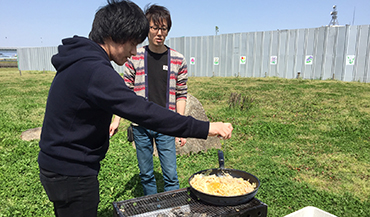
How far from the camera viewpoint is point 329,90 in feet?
52.1

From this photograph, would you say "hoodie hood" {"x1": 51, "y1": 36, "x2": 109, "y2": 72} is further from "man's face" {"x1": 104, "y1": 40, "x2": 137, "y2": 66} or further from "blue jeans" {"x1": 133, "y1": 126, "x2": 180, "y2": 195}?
"blue jeans" {"x1": 133, "y1": 126, "x2": 180, "y2": 195}

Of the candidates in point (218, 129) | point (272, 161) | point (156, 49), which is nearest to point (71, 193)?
point (218, 129)

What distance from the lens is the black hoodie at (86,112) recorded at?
1803 mm

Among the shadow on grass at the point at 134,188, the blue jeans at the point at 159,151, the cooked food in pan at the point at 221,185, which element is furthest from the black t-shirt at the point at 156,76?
the shadow on grass at the point at 134,188

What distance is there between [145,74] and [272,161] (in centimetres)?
380

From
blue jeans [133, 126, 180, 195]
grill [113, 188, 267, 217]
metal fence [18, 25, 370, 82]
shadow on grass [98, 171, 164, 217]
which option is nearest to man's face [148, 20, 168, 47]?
blue jeans [133, 126, 180, 195]

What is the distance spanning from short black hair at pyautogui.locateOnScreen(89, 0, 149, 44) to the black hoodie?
13 cm

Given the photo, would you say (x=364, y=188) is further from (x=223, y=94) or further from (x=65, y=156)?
(x=223, y=94)

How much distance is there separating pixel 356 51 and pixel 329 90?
6.77 meters

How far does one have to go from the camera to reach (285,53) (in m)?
23.5

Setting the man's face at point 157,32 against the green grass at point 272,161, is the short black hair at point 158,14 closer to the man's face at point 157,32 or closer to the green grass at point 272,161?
the man's face at point 157,32

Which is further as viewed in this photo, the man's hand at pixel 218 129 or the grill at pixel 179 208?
the grill at pixel 179 208

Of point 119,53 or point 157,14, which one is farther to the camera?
point 157,14

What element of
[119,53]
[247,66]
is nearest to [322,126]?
[119,53]
